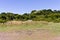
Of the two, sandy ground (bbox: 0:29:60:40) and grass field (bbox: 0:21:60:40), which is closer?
sandy ground (bbox: 0:29:60:40)

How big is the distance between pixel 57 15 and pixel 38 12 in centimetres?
530

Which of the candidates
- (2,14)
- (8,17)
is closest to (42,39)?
(8,17)

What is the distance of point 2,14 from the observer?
38719mm

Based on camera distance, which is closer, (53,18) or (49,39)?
(49,39)

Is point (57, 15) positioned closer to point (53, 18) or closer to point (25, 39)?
point (53, 18)

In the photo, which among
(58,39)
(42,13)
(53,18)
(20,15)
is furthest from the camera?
(42,13)

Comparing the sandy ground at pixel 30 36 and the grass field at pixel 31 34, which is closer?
the sandy ground at pixel 30 36

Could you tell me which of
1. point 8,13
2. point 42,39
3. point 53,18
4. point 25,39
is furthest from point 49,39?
point 8,13

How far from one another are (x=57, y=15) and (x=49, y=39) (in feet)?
72.4

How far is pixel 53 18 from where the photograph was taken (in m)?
34.7

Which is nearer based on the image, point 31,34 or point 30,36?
point 30,36

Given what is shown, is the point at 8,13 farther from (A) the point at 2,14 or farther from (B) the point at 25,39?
(B) the point at 25,39

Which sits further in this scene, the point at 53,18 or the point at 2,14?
the point at 2,14

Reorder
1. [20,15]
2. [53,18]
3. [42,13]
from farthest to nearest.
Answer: [42,13], [20,15], [53,18]
